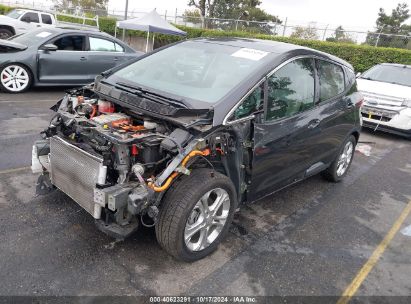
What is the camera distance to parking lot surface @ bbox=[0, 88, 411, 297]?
2.83 metres

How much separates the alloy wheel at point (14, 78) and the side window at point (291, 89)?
21.0 ft

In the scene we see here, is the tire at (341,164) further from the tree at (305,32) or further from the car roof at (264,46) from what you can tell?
the tree at (305,32)

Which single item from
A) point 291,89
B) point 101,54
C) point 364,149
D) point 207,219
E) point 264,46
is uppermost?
point 264,46

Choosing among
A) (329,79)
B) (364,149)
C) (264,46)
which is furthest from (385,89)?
(264,46)

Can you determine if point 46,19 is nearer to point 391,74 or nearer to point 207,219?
point 391,74

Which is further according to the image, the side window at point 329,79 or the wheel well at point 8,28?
the wheel well at point 8,28

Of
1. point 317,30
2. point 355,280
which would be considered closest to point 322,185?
point 355,280

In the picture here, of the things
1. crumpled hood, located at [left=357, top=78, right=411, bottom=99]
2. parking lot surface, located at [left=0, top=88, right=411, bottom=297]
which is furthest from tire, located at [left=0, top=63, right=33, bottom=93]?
crumpled hood, located at [left=357, top=78, right=411, bottom=99]

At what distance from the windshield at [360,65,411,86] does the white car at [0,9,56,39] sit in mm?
11926

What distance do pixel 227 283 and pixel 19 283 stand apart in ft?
4.90

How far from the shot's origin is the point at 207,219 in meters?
3.12

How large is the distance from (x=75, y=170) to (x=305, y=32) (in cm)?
2056

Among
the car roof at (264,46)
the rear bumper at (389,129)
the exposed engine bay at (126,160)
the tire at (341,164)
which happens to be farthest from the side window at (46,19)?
the tire at (341,164)

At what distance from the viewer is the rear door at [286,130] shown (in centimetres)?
343
